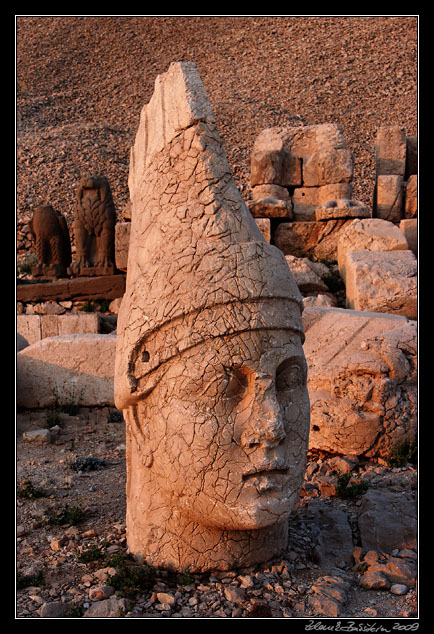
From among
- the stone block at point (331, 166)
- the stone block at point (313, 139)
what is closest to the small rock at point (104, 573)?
the stone block at point (331, 166)

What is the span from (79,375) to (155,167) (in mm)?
4176

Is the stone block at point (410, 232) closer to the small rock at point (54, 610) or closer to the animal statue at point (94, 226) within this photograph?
the animal statue at point (94, 226)

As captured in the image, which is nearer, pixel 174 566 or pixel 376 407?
pixel 174 566

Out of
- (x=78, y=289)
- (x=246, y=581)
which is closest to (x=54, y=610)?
(x=246, y=581)

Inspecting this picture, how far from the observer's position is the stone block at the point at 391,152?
12.5m

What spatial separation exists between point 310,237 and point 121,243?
347cm

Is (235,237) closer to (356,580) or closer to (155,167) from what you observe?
(155,167)

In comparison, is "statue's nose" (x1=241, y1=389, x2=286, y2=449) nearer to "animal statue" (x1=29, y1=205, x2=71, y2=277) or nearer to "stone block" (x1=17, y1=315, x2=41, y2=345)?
"stone block" (x1=17, y1=315, x2=41, y2=345)

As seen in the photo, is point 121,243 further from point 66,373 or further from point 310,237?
point 66,373

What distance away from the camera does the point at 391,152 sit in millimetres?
12531

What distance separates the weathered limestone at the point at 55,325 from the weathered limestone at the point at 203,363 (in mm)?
5869

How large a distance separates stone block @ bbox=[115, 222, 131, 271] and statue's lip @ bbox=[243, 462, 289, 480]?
798cm

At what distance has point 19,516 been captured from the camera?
4117 millimetres

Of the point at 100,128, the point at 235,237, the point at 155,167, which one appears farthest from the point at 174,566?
the point at 100,128
